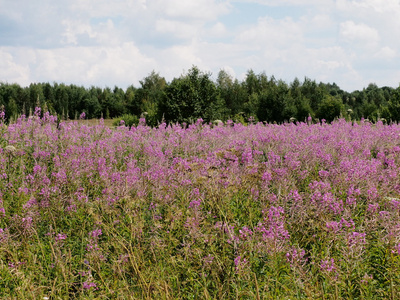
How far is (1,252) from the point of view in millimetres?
4145

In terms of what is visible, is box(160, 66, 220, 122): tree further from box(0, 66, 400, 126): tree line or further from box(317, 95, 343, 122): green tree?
box(317, 95, 343, 122): green tree

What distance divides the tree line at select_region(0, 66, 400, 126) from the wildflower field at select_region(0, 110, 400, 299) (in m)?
3.78

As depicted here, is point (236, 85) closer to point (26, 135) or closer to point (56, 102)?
point (56, 102)

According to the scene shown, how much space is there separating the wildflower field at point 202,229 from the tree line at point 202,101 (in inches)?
149

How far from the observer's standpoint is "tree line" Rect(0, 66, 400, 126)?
2012 centimetres

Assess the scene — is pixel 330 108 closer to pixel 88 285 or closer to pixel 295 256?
pixel 295 256

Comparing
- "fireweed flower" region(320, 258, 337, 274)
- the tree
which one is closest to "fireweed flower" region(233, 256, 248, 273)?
"fireweed flower" region(320, 258, 337, 274)

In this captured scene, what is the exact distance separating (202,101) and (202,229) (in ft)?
53.5

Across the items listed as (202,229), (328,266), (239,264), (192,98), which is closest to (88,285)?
(202,229)

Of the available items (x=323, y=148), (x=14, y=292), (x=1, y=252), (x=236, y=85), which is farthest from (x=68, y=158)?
(x=236, y=85)

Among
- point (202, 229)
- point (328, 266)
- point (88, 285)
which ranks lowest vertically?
point (88, 285)

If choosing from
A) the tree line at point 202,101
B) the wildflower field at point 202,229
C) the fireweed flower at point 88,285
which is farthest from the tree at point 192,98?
the fireweed flower at point 88,285

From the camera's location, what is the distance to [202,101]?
785 inches

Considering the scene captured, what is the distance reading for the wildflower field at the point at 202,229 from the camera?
334cm
